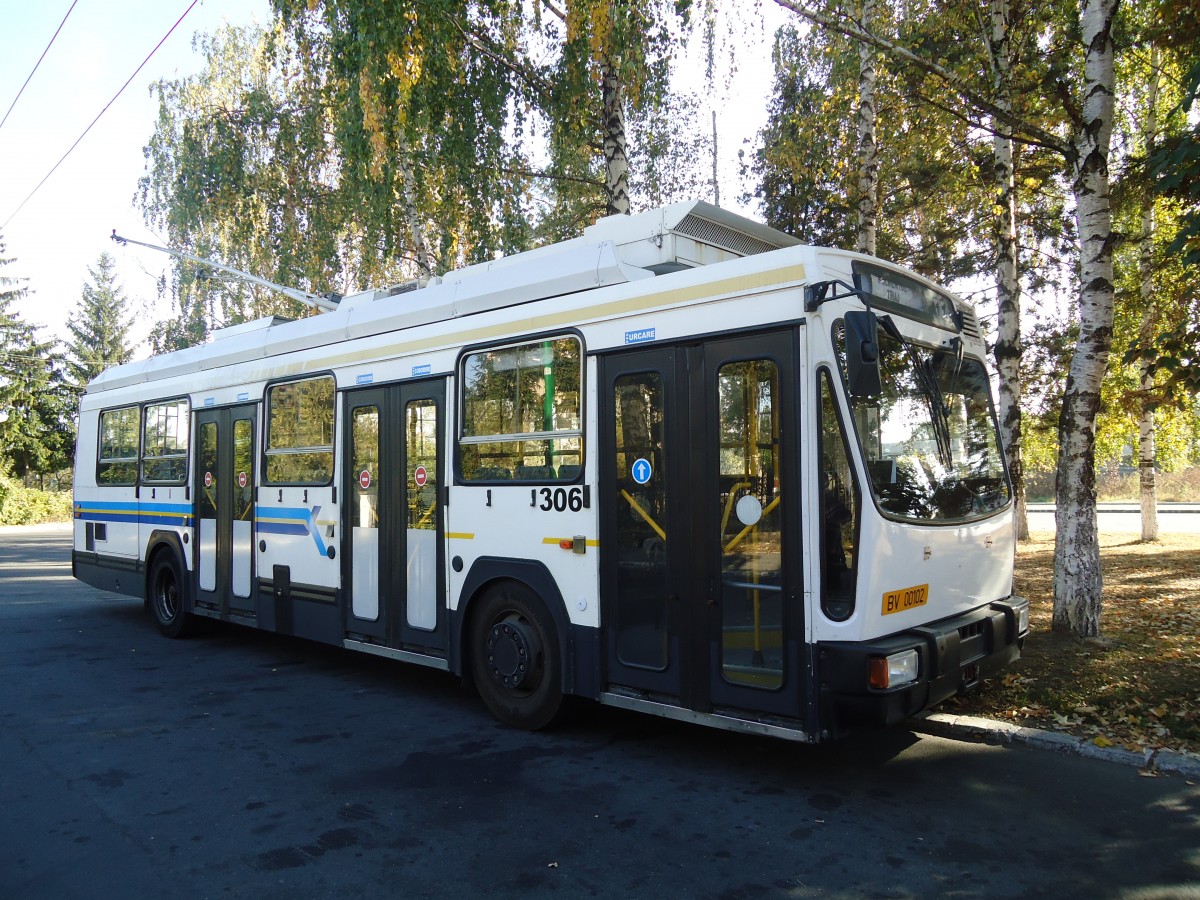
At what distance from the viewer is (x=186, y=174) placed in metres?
20.2

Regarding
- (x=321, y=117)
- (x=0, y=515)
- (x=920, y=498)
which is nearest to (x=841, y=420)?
(x=920, y=498)

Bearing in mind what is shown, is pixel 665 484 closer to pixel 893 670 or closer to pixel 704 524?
pixel 704 524

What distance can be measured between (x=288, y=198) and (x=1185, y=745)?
2012 cm

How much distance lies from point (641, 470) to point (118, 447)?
904 cm

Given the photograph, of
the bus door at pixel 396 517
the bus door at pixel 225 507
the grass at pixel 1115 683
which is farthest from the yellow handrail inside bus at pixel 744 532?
the bus door at pixel 225 507

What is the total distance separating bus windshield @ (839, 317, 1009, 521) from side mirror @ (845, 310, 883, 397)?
19cm

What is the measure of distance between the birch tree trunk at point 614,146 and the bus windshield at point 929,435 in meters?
6.85

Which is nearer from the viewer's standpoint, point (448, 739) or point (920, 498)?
point (920, 498)

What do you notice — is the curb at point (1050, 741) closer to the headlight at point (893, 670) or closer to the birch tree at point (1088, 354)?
the headlight at point (893, 670)

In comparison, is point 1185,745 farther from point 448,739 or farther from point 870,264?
point 448,739

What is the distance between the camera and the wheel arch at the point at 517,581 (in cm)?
587

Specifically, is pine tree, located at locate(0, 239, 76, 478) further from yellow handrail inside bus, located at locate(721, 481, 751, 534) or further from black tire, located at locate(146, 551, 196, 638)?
yellow handrail inside bus, located at locate(721, 481, 751, 534)

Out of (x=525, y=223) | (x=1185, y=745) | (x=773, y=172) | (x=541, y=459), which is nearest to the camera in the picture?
(x=1185, y=745)

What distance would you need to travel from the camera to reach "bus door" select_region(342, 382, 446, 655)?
6977 millimetres
